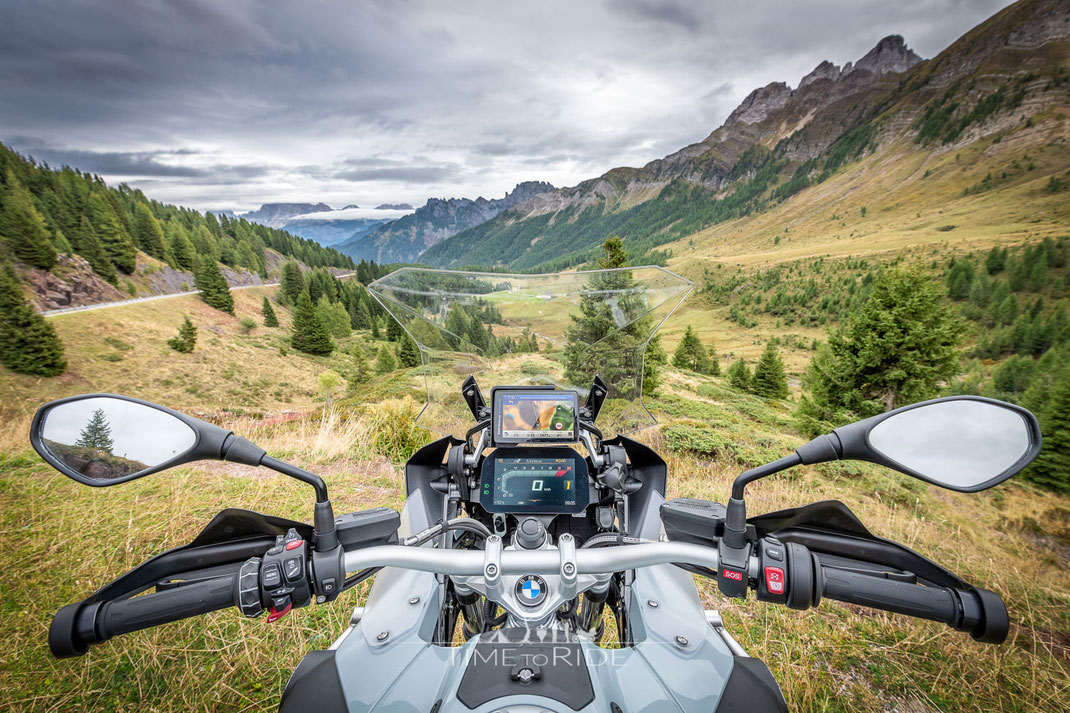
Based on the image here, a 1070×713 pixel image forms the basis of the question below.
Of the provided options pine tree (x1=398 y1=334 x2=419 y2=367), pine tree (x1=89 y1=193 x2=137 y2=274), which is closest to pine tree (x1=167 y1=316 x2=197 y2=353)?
pine tree (x1=398 y1=334 x2=419 y2=367)

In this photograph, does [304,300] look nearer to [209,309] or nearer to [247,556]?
[209,309]

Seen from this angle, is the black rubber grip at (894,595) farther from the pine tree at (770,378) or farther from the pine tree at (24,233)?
the pine tree at (24,233)

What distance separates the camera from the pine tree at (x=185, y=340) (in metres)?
40.8

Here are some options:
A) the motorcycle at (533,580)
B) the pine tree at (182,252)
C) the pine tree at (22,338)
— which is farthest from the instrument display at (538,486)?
the pine tree at (182,252)

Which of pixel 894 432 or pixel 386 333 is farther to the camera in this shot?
pixel 386 333

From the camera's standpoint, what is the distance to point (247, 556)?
1.38 metres

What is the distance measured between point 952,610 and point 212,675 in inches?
140

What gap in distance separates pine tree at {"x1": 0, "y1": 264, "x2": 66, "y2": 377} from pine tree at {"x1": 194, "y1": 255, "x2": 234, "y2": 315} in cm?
2791

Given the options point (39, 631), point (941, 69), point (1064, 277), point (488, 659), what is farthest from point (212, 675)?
point (941, 69)

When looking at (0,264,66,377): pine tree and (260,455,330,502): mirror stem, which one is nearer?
(260,455,330,502): mirror stem

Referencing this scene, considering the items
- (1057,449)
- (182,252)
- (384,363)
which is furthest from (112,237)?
(1057,449)

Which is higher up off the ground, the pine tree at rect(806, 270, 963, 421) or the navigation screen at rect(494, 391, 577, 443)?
the navigation screen at rect(494, 391, 577, 443)

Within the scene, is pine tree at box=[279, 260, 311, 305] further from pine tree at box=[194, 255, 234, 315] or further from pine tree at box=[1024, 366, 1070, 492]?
pine tree at box=[1024, 366, 1070, 492]

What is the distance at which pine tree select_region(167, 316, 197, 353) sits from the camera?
40.8 meters
